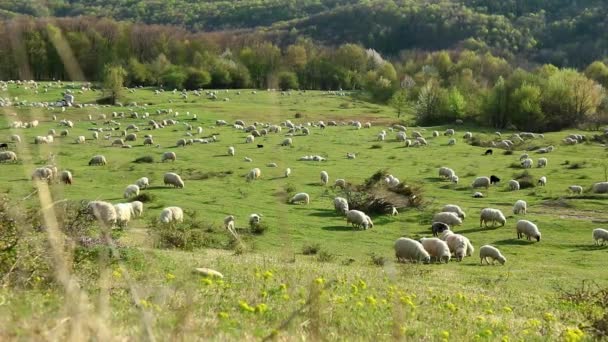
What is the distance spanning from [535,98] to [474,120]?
7.85 metres

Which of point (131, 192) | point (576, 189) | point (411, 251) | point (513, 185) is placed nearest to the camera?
point (411, 251)

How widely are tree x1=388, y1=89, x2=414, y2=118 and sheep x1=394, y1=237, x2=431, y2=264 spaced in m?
72.1

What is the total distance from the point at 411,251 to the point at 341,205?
9.44 m

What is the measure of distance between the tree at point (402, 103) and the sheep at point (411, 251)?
7208 cm

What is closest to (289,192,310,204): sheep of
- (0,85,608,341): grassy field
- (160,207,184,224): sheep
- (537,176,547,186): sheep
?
(0,85,608,341): grassy field

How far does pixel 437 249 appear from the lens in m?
21.5

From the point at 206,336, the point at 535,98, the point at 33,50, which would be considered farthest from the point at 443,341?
the point at 33,50

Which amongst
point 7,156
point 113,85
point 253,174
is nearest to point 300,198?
point 253,174

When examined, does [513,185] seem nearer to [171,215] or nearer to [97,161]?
[171,215]

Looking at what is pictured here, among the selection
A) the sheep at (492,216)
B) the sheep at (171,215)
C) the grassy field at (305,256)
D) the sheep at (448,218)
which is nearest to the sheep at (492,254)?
the grassy field at (305,256)

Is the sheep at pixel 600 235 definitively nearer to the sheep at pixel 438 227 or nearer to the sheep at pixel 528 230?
the sheep at pixel 528 230

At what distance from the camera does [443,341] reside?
22.0 feet

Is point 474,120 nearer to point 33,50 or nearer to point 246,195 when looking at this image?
point 246,195

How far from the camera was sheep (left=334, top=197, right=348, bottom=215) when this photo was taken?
2978 cm
